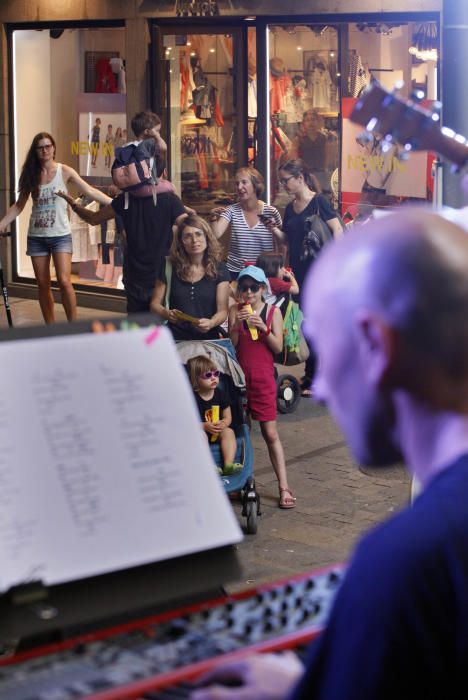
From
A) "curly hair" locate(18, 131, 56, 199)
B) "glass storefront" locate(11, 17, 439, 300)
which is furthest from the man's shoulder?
"glass storefront" locate(11, 17, 439, 300)

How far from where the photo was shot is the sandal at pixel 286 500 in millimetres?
6582

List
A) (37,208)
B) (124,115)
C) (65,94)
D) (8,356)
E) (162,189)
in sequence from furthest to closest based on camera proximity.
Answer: (65,94) → (124,115) → (37,208) → (162,189) → (8,356)

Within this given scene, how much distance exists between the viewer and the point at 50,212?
36.0 ft

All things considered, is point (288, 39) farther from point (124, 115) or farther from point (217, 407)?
point (217, 407)

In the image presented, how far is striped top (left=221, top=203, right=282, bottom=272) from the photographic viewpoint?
8.77 meters

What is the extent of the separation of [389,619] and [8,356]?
3.45ft

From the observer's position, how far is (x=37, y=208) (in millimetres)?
11109

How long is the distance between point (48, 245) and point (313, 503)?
5270 mm

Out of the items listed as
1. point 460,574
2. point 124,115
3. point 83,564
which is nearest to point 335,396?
point 460,574

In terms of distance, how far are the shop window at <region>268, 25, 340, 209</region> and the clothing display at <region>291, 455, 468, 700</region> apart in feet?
A: 37.5

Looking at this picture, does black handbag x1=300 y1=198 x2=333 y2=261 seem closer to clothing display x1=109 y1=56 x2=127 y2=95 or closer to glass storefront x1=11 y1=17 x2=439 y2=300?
glass storefront x1=11 y1=17 x2=439 y2=300

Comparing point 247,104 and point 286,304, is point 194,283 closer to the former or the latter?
point 286,304

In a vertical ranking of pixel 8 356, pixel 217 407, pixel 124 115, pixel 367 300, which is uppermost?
pixel 124 115

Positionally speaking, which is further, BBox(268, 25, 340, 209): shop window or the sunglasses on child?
BBox(268, 25, 340, 209): shop window
